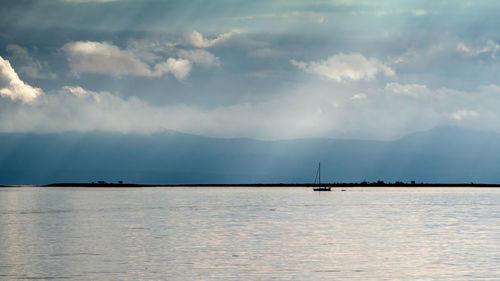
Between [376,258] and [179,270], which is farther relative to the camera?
[376,258]

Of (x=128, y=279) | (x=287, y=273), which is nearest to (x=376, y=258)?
(x=287, y=273)

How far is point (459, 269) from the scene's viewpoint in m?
36.5

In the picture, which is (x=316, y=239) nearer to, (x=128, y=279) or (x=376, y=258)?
(x=376, y=258)

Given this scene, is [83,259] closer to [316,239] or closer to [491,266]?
[316,239]

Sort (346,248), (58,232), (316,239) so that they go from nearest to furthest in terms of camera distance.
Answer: (346,248)
(316,239)
(58,232)

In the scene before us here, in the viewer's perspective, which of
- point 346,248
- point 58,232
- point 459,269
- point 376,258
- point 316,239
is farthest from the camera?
point 58,232

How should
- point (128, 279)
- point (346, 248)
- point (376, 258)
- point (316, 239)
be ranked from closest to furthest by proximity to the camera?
point (128, 279), point (376, 258), point (346, 248), point (316, 239)

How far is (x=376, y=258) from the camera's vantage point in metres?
40.9

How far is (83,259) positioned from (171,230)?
22206 millimetres

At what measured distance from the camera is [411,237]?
5472 cm

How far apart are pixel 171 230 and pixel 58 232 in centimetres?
1101

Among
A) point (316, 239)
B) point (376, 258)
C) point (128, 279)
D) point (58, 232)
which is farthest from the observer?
point (58, 232)

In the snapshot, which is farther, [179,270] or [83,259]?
[83,259]

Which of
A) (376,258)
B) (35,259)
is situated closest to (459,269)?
(376,258)
